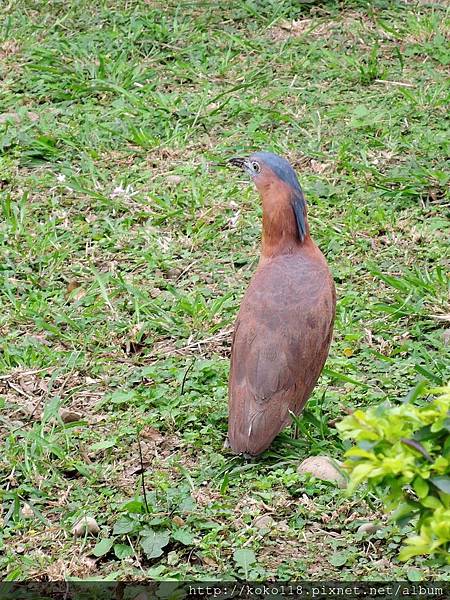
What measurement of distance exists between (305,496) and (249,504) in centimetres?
24

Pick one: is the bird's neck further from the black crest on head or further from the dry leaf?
the dry leaf

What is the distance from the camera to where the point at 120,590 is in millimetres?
4320

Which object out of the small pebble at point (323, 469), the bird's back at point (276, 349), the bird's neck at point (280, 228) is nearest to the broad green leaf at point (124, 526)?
the bird's back at point (276, 349)

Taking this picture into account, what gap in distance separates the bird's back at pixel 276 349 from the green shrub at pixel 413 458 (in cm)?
240

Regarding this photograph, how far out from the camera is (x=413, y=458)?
8.59 ft

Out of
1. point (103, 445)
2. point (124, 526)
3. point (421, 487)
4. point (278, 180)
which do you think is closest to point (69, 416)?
point (103, 445)

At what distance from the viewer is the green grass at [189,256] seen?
15.4 feet

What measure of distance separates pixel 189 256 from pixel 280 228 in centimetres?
140

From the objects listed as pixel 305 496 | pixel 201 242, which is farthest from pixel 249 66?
pixel 305 496

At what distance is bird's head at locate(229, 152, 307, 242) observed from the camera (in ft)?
19.2

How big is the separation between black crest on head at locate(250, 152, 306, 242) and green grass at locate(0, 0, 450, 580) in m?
0.74

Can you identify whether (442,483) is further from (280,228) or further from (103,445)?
(280,228)

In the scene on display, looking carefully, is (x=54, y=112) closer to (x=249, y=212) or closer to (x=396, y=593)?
(x=249, y=212)

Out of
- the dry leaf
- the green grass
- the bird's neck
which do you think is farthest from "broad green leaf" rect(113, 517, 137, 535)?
the bird's neck
